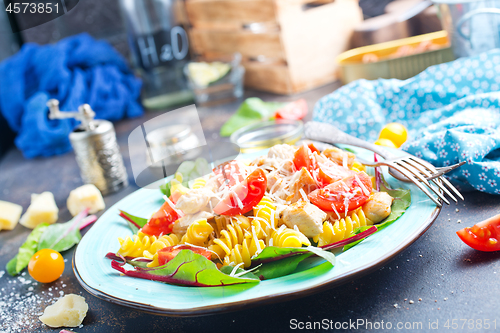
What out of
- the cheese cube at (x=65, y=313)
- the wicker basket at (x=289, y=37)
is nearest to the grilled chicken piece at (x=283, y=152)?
the cheese cube at (x=65, y=313)

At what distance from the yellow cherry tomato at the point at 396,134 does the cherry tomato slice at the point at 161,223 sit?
62 cm

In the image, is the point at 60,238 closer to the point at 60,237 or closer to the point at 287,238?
the point at 60,237

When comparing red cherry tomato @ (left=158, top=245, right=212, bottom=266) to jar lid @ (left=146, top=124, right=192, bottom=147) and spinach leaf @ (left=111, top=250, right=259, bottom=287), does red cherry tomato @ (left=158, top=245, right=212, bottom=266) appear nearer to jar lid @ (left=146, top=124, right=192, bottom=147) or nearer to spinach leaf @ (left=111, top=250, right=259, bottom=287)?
spinach leaf @ (left=111, top=250, right=259, bottom=287)

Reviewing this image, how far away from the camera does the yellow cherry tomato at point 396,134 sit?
1136 mm

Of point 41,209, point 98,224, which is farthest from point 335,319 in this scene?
point 41,209

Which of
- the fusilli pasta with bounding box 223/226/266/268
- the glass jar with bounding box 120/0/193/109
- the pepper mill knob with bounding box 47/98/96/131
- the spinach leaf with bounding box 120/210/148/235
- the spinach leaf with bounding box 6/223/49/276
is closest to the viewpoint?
the fusilli pasta with bounding box 223/226/266/268

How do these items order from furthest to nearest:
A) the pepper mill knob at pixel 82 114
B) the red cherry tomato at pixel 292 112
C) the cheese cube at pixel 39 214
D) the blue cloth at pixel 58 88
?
the blue cloth at pixel 58 88
the red cherry tomato at pixel 292 112
the pepper mill knob at pixel 82 114
the cheese cube at pixel 39 214

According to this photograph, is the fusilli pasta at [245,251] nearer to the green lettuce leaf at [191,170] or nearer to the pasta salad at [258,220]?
the pasta salad at [258,220]

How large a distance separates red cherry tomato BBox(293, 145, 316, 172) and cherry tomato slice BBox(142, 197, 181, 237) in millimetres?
261

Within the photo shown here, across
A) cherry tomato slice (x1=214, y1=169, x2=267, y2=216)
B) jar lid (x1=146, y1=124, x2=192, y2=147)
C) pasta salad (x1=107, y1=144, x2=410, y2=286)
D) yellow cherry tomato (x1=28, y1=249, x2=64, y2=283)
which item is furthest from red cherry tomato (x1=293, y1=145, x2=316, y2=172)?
jar lid (x1=146, y1=124, x2=192, y2=147)

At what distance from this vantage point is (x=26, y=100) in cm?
204

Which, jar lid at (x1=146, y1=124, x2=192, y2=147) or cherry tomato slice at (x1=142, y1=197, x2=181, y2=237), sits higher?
jar lid at (x1=146, y1=124, x2=192, y2=147)

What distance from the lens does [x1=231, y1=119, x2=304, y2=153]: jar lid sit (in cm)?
134

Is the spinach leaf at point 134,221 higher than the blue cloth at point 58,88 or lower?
lower
